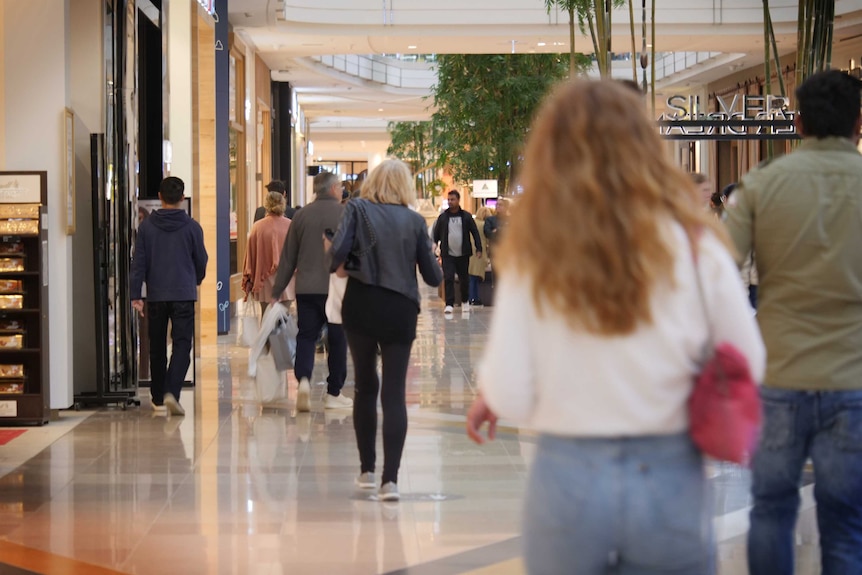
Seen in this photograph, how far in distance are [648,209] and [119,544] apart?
10.7ft

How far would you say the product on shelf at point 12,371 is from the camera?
737cm

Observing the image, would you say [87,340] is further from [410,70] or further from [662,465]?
[410,70]

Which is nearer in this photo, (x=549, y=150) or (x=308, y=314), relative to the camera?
(x=549, y=150)

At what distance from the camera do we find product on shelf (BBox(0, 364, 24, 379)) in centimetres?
737

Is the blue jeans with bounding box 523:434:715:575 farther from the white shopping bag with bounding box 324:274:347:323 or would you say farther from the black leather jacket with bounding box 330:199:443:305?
the white shopping bag with bounding box 324:274:347:323

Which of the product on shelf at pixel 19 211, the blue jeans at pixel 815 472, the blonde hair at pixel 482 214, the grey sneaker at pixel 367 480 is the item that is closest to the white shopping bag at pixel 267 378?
the product on shelf at pixel 19 211

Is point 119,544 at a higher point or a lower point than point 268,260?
lower

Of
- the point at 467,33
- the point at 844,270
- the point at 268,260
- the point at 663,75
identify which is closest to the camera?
the point at 844,270

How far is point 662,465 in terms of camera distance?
1943 millimetres

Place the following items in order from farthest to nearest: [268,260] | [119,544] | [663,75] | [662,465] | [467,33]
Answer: [663,75] → [467,33] → [268,260] → [119,544] → [662,465]

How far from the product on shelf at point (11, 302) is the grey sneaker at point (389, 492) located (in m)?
3.21

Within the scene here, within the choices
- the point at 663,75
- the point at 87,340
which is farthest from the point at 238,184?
the point at 663,75

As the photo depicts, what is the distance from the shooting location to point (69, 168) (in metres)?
7.81

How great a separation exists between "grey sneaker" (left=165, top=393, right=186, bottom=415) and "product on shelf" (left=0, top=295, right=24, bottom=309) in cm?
110
